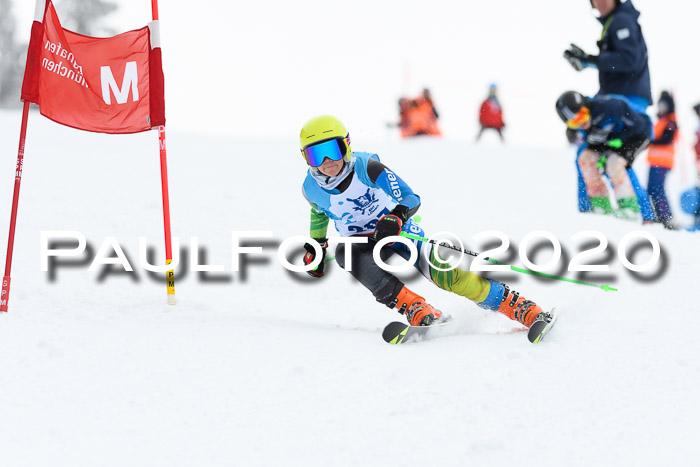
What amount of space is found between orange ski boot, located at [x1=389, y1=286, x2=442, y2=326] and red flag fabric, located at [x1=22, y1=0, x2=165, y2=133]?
2.30 metres

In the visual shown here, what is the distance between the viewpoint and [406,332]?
3.97 m

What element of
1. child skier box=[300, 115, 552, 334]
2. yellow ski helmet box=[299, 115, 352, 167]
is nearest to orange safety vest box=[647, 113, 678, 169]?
child skier box=[300, 115, 552, 334]

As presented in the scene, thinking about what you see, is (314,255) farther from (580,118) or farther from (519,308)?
(580,118)

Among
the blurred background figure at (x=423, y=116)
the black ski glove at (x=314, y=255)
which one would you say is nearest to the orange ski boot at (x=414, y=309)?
the black ski glove at (x=314, y=255)

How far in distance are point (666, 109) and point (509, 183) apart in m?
2.74

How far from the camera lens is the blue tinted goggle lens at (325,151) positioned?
4223 millimetres

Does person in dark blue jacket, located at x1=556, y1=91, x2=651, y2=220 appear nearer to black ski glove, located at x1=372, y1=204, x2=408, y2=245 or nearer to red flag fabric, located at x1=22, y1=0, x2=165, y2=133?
black ski glove, located at x1=372, y1=204, x2=408, y2=245

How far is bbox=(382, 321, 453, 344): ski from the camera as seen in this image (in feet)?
13.0

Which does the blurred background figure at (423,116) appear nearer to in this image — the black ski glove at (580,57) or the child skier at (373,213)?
the black ski glove at (580,57)

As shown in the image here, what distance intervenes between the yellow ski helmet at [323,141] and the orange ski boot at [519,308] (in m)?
1.42

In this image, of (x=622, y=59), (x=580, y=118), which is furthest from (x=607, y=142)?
(x=622, y=59)

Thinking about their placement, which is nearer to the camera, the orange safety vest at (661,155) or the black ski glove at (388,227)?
the black ski glove at (388,227)

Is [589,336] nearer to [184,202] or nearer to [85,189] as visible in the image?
[184,202]
